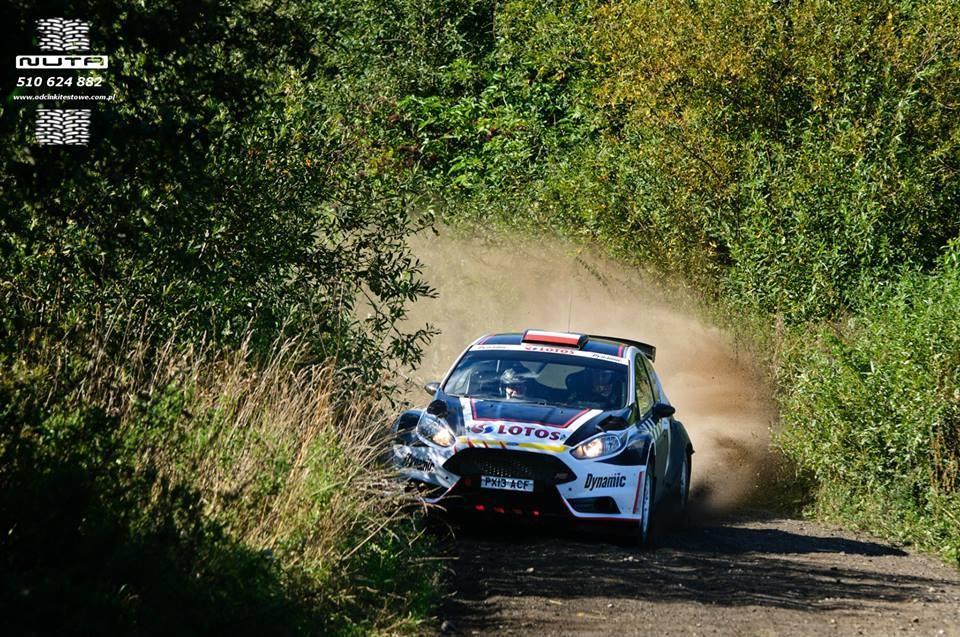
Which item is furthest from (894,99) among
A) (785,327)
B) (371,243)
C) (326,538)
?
(326,538)

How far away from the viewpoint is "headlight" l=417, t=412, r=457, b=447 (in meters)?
12.3

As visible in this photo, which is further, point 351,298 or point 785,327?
point 785,327

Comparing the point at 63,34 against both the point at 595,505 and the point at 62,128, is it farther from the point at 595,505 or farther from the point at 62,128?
the point at 595,505

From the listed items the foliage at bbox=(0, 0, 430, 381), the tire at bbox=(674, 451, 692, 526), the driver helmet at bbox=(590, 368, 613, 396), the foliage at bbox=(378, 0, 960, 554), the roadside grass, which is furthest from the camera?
the tire at bbox=(674, 451, 692, 526)

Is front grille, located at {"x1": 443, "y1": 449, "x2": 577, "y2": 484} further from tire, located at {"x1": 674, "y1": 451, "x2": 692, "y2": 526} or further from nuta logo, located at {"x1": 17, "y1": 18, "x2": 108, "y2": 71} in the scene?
nuta logo, located at {"x1": 17, "y1": 18, "x2": 108, "y2": 71}

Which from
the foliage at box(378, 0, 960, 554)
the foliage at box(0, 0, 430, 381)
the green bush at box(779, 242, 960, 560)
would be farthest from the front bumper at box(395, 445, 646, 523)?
the foliage at box(378, 0, 960, 554)

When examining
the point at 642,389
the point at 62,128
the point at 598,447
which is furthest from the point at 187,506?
the point at 642,389

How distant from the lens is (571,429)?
12.4 m

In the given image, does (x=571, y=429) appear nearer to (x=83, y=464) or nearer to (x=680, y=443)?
(x=680, y=443)

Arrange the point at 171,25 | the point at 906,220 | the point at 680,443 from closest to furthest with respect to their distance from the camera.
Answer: the point at 171,25 < the point at 680,443 < the point at 906,220

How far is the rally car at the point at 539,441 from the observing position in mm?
12102

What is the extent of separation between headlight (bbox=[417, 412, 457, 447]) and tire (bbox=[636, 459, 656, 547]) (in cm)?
177

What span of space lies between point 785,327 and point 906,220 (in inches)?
86.5

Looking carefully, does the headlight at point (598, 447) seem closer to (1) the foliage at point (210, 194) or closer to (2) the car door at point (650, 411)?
(2) the car door at point (650, 411)
